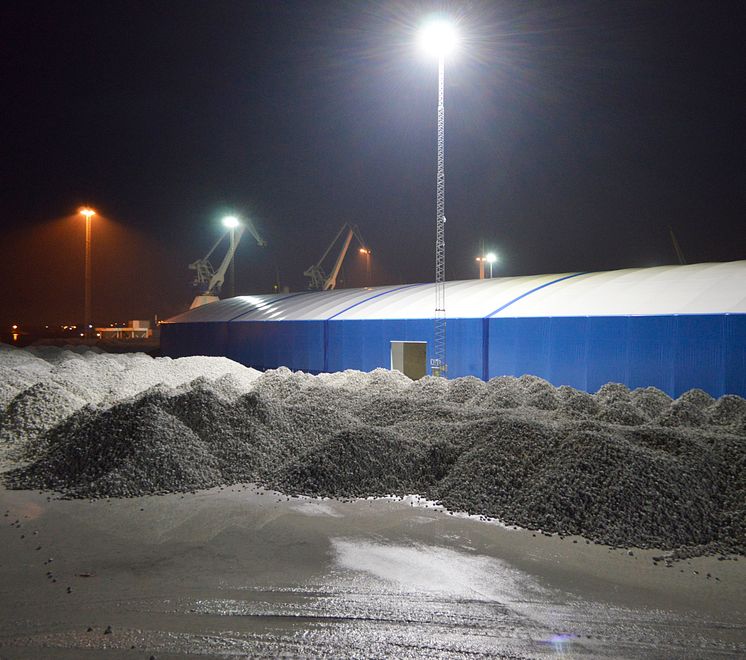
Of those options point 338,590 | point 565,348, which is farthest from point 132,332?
point 338,590

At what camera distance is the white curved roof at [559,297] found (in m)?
18.5

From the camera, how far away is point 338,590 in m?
6.09

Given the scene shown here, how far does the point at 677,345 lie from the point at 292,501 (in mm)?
13816

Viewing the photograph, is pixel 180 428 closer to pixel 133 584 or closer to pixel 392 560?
pixel 133 584

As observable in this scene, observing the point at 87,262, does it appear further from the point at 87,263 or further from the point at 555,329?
the point at 555,329

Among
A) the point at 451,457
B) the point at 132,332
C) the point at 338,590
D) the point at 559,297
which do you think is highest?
the point at 559,297

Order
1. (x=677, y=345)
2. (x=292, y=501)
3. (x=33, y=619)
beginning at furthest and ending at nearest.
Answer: (x=677, y=345), (x=292, y=501), (x=33, y=619)

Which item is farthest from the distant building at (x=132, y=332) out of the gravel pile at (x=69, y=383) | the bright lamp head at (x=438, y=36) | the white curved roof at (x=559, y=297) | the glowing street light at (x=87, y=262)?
the bright lamp head at (x=438, y=36)

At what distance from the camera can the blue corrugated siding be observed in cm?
1691

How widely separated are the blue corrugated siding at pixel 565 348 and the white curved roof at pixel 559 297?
421 mm

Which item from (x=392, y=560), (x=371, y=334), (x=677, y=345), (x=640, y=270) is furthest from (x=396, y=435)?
(x=640, y=270)

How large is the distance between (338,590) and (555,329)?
15871 mm

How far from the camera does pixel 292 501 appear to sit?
9.39 m

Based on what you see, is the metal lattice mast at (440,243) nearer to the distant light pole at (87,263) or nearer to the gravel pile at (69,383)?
the gravel pile at (69,383)
